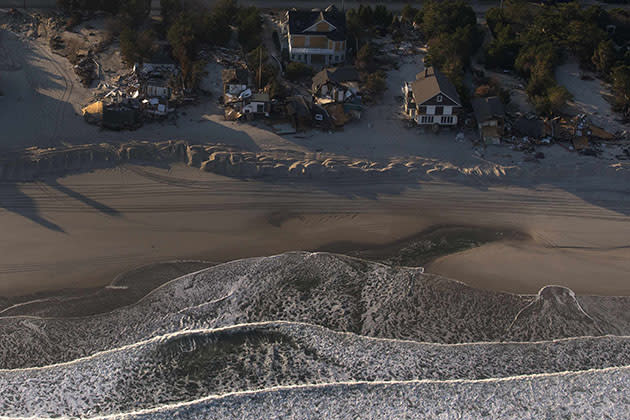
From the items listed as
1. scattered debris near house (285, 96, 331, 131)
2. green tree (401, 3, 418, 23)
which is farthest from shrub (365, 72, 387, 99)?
green tree (401, 3, 418, 23)

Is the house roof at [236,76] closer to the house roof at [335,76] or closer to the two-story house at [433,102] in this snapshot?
the house roof at [335,76]

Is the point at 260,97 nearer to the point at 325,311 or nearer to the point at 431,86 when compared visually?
the point at 431,86

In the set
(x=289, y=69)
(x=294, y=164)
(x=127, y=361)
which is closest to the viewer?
(x=127, y=361)

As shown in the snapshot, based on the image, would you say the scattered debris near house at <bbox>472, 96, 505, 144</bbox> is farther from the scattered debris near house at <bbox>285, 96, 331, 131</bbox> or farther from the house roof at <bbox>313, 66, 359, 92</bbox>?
the scattered debris near house at <bbox>285, 96, 331, 131</bbox>

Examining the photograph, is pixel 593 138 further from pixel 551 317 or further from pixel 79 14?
pixel 79 14

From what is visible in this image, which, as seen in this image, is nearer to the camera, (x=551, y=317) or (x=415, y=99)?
Answer: (x=551, y=317)

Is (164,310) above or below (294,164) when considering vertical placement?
below

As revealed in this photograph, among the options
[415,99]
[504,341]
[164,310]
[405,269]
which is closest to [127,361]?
[164,310]
